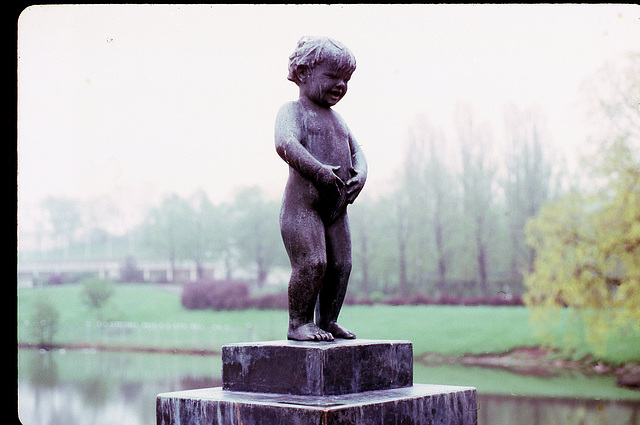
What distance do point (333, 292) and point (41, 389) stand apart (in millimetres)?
6599

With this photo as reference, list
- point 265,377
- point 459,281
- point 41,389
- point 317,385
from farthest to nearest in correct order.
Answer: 1. point 459,281
2. point 41,389
3. point 265,377
4. point 317,385

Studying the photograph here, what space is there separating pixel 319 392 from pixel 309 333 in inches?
13.5

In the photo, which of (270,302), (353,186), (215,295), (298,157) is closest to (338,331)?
(353,186)

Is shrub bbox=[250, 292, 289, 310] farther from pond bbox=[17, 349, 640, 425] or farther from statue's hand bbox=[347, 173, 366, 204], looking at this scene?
statue's hand bbox=[347, 173, 366, 204]

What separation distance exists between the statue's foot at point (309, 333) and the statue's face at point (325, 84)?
1.11m

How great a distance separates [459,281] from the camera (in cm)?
1027

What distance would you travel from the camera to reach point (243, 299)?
9.86 m

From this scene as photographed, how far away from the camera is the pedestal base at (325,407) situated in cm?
280

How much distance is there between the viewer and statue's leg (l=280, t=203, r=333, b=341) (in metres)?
3.33

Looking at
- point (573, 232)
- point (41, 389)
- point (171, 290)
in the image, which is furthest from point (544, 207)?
point (41, 389)

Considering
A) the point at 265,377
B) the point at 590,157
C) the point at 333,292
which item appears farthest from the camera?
the point at 590,157

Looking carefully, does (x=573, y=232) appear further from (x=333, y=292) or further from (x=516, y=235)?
(x=333, y=292)

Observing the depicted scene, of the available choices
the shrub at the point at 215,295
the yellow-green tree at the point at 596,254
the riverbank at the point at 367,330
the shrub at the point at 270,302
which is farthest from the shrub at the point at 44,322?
the yellow-green tree at the point at 596,254

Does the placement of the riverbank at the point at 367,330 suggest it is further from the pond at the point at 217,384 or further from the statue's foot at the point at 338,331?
the statue's foot at the point at 338,331
